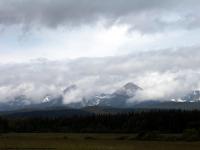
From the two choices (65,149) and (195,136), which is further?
(195,136)

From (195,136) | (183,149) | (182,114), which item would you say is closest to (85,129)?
(182,114)

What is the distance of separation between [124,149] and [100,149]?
13.0 feet

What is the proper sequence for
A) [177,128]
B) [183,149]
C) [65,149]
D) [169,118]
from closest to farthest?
[65,149], [183,149], [177,128], [169,118]

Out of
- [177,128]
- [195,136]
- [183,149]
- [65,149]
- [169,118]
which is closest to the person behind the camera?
[65,149]

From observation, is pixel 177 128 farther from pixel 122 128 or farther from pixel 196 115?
pixel 122 128

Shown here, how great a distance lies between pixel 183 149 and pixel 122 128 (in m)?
127

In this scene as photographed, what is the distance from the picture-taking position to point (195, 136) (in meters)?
125

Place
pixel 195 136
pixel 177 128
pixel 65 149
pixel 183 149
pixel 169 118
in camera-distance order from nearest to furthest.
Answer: pixel 65 149 → pixel 183 149 → pixel 195 136 → pixel 177 128 → pixel 169 118

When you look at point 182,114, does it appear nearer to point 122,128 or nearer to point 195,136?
point 122,128

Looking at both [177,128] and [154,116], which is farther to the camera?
[154,116]

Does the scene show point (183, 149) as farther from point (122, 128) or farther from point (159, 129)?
point (122, 128)

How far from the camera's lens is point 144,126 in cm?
18800

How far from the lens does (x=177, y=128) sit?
17638cm

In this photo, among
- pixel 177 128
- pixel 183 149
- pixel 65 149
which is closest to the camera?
pixel 65 149
